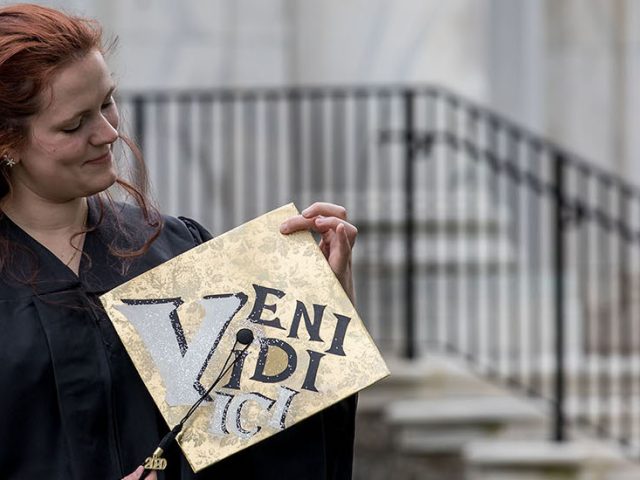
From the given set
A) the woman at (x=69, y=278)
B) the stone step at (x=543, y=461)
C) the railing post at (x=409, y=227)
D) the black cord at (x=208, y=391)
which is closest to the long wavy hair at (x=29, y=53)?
the woman at (x=69, y=278)

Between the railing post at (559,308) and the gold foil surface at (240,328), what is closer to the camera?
the gold foil surface at (240,328)

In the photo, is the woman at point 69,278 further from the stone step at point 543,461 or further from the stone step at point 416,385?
the stone step at point 416,385

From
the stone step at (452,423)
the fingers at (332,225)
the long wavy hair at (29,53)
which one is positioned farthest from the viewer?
the stone step at (452,423)

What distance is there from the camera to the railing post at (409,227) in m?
7.52

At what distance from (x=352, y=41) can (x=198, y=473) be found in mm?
5808

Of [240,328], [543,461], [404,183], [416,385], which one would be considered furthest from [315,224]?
[404,183]

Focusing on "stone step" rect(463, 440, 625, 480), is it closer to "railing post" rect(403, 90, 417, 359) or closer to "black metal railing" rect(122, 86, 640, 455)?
"black metal railing" rect(122, 86, 640, 455)

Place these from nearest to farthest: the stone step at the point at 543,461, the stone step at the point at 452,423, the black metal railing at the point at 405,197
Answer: the stone step at the point at 543,461 < the stone step at the point at 452,423 < the black metal railing at the point at 405,197

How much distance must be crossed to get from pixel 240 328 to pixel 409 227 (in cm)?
509

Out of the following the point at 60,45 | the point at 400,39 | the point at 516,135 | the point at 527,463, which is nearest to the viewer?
the point at 60,45

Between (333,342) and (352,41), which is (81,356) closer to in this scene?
(333,342)

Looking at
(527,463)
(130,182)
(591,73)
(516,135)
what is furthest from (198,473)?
(591,73)

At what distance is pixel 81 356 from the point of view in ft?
8.34

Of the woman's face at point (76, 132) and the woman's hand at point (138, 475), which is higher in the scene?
the woman's face at point (76, 132)
